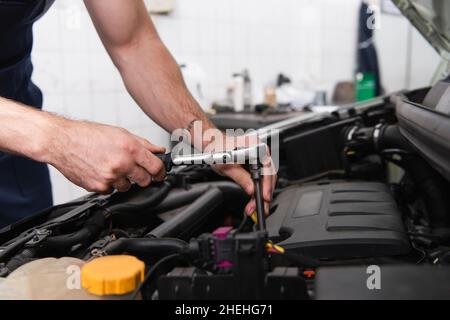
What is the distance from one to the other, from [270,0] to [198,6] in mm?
581

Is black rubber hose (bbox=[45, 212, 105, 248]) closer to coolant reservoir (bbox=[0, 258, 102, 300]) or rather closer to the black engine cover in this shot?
coolant reservoir (bbox=[0, 258, 102, 300])

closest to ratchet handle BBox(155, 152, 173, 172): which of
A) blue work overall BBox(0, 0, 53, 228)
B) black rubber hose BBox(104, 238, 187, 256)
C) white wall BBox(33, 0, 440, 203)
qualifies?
black rubber hose BBox(104, 238, 187, 256)

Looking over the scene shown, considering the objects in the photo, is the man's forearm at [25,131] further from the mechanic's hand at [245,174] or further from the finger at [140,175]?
the mechanic's hand at [245,174]

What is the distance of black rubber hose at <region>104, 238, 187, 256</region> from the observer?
65 cm

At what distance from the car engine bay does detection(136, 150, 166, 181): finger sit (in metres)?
0.11

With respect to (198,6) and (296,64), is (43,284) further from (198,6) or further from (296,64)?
(296,64)

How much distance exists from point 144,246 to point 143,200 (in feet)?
0.95

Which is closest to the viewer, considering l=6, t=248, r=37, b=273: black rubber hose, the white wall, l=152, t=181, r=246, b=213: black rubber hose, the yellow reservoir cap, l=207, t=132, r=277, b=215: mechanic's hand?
the yellow reservoir cap

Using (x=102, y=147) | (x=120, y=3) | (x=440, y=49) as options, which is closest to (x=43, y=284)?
(x=102, y=147)

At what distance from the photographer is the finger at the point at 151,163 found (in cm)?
63

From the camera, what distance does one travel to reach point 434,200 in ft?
3.17

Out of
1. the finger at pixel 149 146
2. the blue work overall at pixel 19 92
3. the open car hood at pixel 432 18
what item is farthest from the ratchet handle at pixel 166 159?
A: the open car hood at pixel 432 18

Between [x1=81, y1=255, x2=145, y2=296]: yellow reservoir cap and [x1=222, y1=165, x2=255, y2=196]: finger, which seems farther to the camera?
[x1=222, y1=165, x2=255, y2=196]: finger
